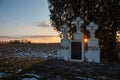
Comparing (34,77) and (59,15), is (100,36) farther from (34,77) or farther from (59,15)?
(34,77)

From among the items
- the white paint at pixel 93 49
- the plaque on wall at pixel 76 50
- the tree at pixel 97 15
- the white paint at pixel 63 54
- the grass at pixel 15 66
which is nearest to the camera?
the grass at pixel 15 66

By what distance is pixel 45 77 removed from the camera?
11.0 m

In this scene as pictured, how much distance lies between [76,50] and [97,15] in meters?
3.23

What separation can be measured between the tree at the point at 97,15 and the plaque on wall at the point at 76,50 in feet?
7.91

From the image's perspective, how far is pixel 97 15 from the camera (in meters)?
17.2

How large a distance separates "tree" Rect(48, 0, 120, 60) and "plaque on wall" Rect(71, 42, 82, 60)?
2.41 m

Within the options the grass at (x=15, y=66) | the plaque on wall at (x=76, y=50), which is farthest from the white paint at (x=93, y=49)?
the grass at (x=15, y=66)

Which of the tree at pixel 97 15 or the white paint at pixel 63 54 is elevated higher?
the tree at pixel 97 15

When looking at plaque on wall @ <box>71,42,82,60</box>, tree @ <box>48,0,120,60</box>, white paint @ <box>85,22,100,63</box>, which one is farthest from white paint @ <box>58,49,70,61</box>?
tree @ <box>48,0,120,60</box>

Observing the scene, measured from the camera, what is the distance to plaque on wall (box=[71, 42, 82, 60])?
16.0 meters

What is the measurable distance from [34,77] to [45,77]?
53 cm

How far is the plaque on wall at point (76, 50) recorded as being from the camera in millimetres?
16031

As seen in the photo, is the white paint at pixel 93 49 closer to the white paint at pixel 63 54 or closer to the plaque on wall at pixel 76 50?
the plaque on wall at pixel 76 50

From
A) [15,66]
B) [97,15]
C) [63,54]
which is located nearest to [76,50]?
[63,54]
